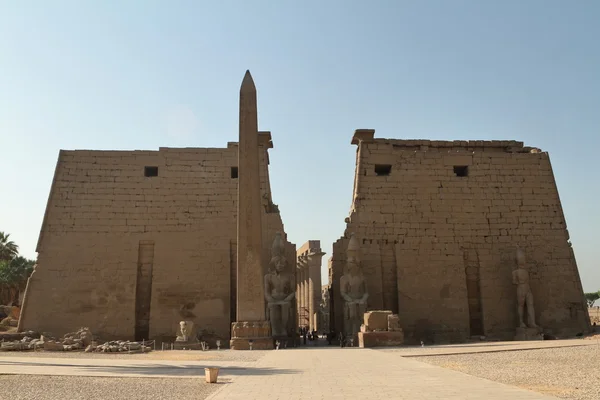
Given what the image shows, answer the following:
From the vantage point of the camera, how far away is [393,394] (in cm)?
464

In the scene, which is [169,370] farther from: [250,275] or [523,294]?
[523,294]

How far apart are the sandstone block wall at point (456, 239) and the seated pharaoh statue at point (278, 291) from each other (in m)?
1.71

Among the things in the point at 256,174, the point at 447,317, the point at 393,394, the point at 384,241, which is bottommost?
the point at 393,394

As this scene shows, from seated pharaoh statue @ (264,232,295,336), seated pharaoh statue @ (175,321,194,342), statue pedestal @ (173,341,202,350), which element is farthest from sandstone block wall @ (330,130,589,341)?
seated pharaoh statue @ (175,321,194,342)

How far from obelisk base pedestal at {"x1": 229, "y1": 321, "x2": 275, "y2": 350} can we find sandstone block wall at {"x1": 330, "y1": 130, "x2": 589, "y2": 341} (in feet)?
10.3

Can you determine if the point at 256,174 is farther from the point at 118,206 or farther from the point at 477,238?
the point at 477,238

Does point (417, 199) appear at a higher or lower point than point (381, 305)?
higher

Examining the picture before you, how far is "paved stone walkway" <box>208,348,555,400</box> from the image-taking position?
459 cm

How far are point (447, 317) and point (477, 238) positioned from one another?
88.7 inches

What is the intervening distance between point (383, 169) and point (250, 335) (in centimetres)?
636

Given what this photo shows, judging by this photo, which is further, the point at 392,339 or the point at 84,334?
the point at 84,334

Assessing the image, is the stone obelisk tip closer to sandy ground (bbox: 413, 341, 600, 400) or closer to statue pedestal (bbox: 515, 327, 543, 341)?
sandy ground (bbox: 413, 341, 600, 400)

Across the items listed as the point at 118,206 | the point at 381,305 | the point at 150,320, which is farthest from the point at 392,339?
the point at 118,206

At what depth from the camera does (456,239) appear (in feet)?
48.0
